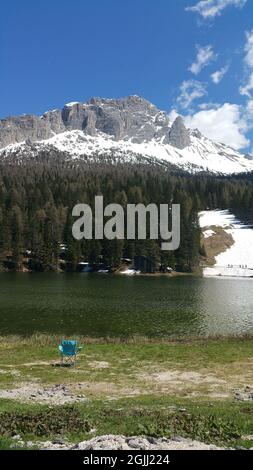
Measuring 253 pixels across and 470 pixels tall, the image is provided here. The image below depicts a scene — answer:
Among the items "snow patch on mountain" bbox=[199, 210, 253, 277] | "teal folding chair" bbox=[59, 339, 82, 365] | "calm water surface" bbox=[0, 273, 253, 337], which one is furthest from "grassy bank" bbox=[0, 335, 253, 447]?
"snow patch on mountain" bbox=[199, 210, 253, 277]

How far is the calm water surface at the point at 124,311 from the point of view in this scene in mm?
50438

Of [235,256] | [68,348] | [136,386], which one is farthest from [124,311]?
[235,256]

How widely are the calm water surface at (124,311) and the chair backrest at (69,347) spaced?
57.0ft

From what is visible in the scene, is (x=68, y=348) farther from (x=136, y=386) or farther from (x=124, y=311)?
(x=124, y=311)

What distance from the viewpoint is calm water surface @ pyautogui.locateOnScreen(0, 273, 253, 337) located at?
50438 mm

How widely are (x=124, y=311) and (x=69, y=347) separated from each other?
3486 cm

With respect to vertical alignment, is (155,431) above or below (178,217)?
below

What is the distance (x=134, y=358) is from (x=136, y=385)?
7444mm

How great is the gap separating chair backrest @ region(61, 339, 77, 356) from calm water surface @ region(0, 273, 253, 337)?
1737cm

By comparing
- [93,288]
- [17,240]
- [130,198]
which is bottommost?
[93,288]

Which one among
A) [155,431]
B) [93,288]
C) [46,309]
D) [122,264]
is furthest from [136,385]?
[122,264]

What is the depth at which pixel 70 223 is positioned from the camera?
163 metres

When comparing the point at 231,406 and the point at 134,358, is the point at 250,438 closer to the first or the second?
the point at 231,406

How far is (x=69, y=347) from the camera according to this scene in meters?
29.5
